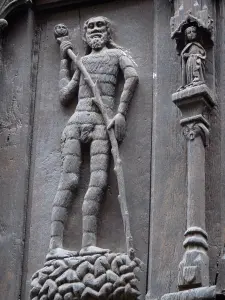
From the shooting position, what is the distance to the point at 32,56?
9.76m

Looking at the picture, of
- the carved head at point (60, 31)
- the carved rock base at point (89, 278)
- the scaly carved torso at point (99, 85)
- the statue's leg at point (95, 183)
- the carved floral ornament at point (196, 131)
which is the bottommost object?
the carved rock base at point (89, 278)

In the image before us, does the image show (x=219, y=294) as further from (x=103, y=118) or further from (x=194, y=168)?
(x=103, y=118)

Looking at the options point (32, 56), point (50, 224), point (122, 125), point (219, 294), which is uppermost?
point (32, 56)

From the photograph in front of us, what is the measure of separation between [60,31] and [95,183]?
1.67 m

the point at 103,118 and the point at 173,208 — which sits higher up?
the point at 103,118

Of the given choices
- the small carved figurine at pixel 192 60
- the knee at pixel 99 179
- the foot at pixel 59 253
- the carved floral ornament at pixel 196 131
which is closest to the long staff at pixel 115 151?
the knee at pixel 99 179

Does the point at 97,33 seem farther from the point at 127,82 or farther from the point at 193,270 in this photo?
the point at 193,270

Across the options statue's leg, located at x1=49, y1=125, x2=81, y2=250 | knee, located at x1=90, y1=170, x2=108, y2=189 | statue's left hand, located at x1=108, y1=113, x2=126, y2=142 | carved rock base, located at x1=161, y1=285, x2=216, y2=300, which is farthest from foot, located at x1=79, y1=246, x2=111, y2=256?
statue's left hand, located at x1=108, y1=113, x2=126, y2=142

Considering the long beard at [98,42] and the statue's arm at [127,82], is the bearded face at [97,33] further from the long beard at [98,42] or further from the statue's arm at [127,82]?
the statue's arm at [127,82]

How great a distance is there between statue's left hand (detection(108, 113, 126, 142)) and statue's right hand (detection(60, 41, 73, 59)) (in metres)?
0.92

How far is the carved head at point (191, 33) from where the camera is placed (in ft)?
28.7

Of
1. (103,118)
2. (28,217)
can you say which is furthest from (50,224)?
(103,118)

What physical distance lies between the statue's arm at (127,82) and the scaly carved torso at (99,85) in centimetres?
7

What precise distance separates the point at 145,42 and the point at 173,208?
67.1 inches
